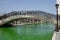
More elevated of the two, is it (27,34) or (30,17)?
(30,17)

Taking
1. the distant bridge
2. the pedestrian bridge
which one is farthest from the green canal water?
the pedestrian bridge

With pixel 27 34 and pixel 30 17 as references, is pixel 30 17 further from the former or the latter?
pixel 27 34

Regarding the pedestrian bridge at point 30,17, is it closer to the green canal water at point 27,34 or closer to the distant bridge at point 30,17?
the distant bridge at point 30,17

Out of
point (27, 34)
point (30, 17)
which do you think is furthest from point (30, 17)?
point (27, 34)

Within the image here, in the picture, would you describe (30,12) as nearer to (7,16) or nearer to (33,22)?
(7,16)

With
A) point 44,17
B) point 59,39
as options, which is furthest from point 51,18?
point 59,39

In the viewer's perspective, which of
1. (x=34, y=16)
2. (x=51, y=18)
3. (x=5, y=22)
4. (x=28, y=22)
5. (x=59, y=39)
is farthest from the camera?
(x=28, y=22)

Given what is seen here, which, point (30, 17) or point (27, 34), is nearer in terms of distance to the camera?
point (27, 34)

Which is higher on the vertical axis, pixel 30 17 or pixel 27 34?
pixel 30 17

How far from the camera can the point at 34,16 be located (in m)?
21.4

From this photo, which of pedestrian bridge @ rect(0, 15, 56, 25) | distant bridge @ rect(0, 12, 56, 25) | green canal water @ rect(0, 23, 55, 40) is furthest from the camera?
pedestrian bridge @ rect(0, 15, 56, 25)

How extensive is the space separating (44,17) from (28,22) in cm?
1118

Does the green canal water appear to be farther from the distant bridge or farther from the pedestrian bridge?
the pedestrian bridge

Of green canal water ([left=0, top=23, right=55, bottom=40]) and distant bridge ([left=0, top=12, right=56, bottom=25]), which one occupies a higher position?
distant bridge ([left=0, top=12, right=56, bottom=25])
